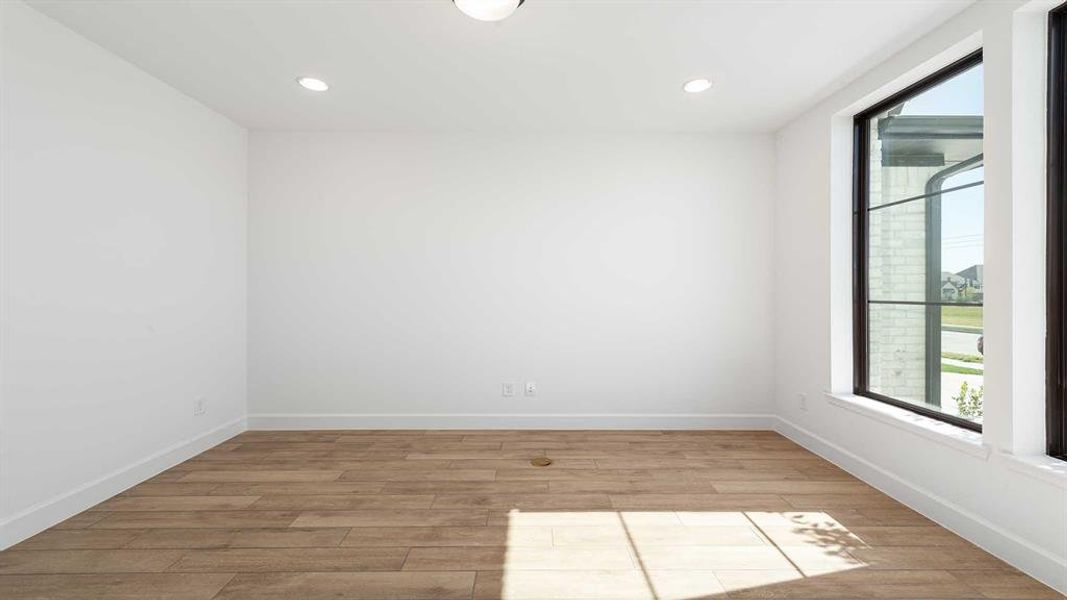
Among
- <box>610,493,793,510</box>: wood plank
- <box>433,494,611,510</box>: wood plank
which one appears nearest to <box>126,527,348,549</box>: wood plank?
<box>433,494,611,510</box>: wood plank

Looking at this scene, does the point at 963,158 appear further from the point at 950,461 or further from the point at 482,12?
the point at 482,12

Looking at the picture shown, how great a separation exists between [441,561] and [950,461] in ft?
8.46

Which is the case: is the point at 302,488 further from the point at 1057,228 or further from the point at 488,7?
the point at 1057,228

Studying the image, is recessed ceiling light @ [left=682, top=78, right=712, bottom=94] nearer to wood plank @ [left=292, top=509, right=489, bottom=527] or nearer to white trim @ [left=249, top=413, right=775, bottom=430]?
white trim @ [left=249, top=413, right=775, bottom=430]

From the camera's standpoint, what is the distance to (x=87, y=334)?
2617 mm

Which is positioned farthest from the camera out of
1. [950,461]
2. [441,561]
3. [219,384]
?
[219,384]

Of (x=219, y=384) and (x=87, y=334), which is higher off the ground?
(x=87, y=334)

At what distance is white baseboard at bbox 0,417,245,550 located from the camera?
2.25m

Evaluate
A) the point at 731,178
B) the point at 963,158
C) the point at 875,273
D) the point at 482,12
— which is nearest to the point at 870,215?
the point at 875,273

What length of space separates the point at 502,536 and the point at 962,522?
227 cm

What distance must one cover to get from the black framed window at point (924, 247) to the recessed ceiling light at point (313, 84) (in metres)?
3.69

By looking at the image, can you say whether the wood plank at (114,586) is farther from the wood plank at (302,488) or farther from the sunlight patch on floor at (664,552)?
the sunlight patch on floor at (664,552)

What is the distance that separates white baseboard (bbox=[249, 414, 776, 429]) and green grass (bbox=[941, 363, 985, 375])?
1.65 m

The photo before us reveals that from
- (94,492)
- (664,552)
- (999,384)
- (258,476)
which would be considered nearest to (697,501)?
(664,552)
